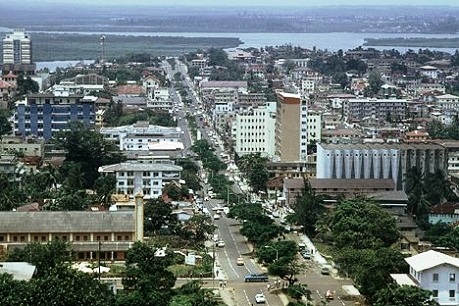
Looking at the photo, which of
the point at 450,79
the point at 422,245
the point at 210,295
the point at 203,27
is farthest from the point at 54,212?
the point at 203,27

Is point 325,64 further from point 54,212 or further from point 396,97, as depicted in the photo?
point 54,212

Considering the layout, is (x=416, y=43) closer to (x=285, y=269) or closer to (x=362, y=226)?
(x=362, y=226)

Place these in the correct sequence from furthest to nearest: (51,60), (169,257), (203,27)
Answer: (203,27) → (51,60) → (169,257)

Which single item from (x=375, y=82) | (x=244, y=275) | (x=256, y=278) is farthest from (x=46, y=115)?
(x=375, y=82)

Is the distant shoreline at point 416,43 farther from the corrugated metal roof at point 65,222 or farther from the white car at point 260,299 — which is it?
the white car at point 260,299

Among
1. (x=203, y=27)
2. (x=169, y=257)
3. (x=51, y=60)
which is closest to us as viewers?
(x=169, y=257)

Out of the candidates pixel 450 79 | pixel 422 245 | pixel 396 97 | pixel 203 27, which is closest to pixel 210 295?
pixel 422 245

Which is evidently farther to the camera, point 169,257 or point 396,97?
point 396,97
